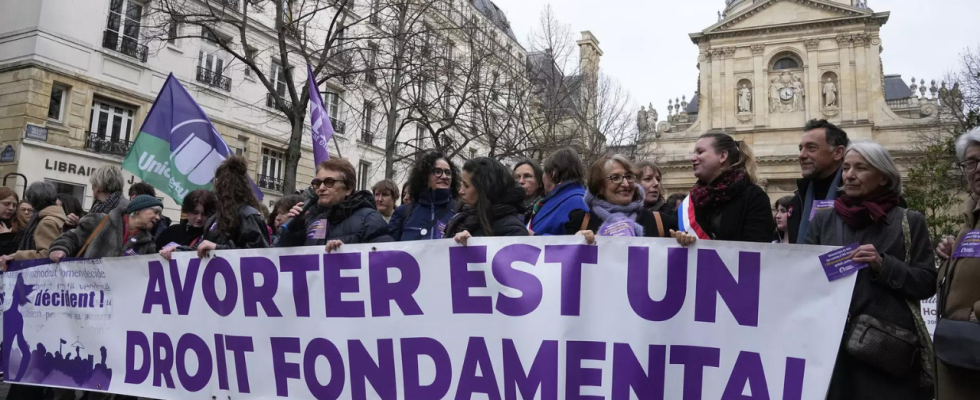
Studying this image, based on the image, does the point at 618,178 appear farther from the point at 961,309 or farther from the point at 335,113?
the point at 335,113

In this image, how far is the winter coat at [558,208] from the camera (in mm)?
3943

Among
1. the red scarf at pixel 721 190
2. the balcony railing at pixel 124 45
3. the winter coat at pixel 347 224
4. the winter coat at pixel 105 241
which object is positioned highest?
the balcony railing at pixel 124 45

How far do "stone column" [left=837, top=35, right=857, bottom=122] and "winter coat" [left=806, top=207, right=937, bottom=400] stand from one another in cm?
4090

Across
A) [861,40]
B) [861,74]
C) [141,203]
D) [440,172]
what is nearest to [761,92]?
[861,74]

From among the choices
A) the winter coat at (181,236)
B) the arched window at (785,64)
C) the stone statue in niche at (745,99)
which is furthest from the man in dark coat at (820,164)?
the arched window at (785,64)

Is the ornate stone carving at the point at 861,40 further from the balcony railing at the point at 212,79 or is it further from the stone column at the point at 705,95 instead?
the balcony railing at the point at 212,79

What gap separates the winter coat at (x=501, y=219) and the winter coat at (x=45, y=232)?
3527mm

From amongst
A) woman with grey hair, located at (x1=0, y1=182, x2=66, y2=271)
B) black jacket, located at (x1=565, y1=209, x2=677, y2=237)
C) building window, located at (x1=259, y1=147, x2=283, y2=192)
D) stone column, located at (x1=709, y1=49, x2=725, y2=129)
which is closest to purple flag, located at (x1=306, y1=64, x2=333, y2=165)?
woman with grey hair, located at (x1=0, y1=182, x2=66, y2=271)

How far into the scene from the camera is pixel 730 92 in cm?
4106

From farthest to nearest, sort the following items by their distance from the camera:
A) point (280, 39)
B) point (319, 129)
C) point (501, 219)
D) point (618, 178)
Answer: point (280, 39) < point (319, 129) < point (501, 219) < point (618, 178)

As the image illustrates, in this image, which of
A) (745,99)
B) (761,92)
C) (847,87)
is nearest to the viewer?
(847,87)

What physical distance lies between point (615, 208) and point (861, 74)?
4184 centimetres

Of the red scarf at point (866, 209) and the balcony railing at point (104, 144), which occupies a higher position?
the balcony railing at point (104, 144)

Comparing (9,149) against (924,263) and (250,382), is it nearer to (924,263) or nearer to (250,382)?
(250,382)
